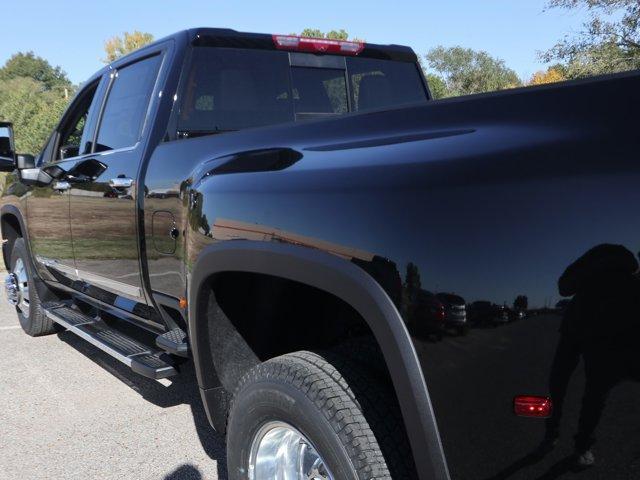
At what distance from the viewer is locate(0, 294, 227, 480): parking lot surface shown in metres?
3.12

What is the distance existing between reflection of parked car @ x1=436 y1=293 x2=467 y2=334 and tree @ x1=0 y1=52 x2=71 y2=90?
106061mm

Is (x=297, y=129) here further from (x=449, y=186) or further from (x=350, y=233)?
(x=449, y=186)

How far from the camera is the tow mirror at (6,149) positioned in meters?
4.48

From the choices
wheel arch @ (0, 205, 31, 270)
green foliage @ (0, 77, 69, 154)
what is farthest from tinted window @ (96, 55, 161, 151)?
green foliage @ (0, 77, 69, 154)

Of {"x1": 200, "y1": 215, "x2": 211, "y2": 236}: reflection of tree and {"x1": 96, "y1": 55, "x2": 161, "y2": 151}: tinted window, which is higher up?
{"x1": 96, "y1": 55, "x2": 161, "y2": 151}: tinted window

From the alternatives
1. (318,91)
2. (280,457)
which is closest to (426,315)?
(280,457)

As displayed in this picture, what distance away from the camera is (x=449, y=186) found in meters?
1.43

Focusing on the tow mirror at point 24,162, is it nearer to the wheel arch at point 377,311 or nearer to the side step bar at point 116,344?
the side step bar at point 116,344

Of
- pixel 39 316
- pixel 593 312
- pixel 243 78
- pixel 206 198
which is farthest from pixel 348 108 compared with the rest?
pixel 39 316

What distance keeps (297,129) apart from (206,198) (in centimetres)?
44

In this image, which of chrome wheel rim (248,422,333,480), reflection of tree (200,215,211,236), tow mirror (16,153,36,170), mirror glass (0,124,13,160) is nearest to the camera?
chrome wheel rim (248,422,333,480)

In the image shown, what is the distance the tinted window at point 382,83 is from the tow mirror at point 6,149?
2538mm

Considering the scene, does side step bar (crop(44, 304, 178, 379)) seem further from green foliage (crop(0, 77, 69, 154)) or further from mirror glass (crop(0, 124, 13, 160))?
green foliage (crop(0, 77, 69, 154))

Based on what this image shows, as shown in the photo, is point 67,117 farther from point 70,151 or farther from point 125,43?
point 125,43
